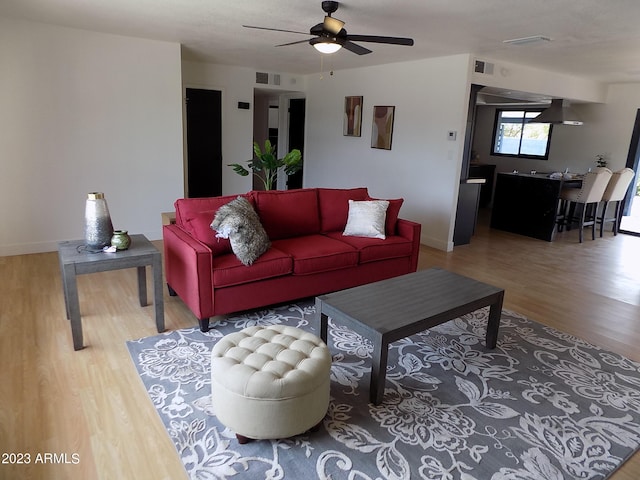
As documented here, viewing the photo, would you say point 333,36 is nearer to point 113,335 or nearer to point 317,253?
point 317,253

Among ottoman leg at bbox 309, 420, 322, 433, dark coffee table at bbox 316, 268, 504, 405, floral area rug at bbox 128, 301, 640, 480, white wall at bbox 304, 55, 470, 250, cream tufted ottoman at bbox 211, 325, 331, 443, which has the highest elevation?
white wall at bbox 304, 55, 470, 250

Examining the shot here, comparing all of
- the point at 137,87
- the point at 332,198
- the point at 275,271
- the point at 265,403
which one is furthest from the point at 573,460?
the point at 137,87

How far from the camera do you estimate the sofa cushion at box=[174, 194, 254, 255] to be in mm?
3211

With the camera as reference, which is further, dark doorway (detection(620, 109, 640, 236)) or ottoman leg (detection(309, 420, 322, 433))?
dark doorway (detection(620, 109, 640, 236))

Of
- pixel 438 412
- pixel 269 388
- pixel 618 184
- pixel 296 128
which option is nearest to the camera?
pixel 269 388

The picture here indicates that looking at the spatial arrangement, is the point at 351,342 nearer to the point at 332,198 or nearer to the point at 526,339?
the point at 526,339

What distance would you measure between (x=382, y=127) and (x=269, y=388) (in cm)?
519

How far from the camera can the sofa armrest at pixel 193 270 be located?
296 cm

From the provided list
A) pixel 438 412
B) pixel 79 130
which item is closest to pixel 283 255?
pixel 438 412

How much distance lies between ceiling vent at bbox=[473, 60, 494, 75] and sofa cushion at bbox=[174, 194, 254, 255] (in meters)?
3.60

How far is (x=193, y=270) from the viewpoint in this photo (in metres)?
2.99

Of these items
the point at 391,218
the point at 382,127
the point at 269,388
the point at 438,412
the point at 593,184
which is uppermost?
the point at 382,127

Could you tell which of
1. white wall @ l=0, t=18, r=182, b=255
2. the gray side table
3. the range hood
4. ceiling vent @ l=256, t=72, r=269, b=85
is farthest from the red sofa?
the range hood

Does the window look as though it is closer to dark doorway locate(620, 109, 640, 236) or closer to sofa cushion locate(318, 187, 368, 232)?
dark doorway locate(620, 109, 640, 236)
